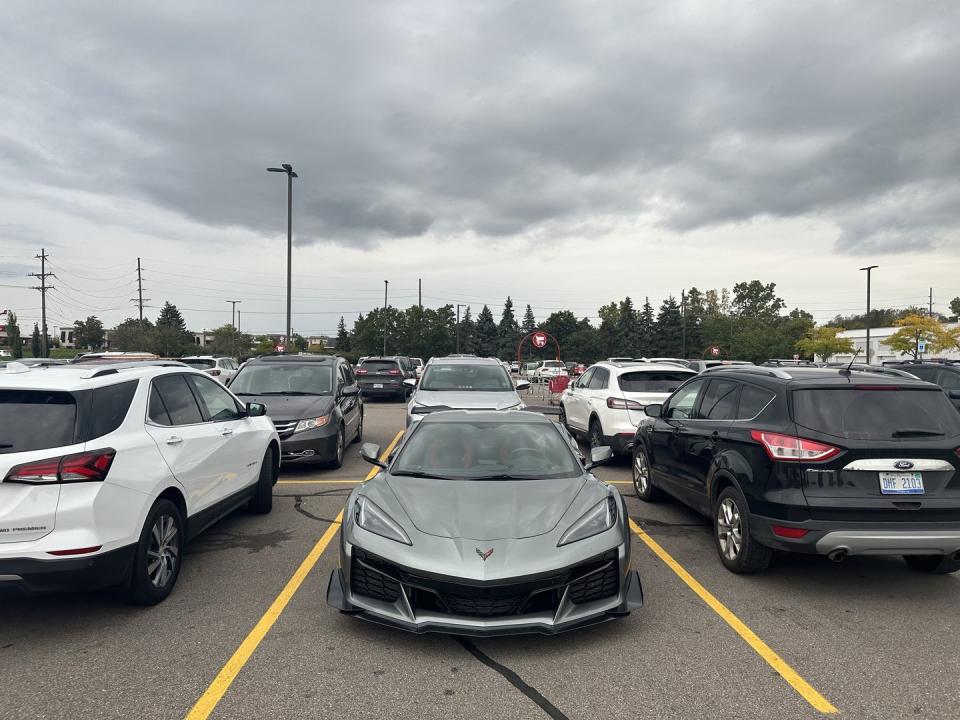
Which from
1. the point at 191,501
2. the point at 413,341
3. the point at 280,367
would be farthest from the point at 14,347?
the point at 191,501

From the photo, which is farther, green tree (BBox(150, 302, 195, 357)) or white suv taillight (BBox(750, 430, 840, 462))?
green tree (BBox(150, 302, 195, 357))

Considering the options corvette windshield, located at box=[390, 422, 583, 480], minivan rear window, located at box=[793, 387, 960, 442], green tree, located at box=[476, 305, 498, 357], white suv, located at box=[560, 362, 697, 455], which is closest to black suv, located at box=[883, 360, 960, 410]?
white suv, located at box=[560, 362, 697, 455]

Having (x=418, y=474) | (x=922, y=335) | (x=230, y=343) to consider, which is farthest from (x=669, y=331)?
(x=418, y=474)

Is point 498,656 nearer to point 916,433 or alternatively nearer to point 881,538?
point 881,538

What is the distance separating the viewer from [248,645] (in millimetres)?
3693

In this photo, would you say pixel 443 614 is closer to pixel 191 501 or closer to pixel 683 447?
pixel 191 501

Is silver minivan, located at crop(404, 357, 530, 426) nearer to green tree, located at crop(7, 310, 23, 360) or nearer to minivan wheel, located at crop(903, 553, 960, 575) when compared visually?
minivan wheel, located at crop(903, 553, 960, 575)

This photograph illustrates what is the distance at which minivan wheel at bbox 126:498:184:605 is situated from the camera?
13.2 feet

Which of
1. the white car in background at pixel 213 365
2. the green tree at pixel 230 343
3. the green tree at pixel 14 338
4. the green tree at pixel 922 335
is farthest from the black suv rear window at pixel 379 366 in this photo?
the green tree at pixel 14 338

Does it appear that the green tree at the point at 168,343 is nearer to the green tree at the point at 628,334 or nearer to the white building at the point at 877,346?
the green tree at the point at 628,334

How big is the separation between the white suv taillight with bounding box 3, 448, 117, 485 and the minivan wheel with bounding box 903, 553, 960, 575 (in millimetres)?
5610

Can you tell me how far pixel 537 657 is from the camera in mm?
3523

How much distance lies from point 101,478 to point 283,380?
6539mm

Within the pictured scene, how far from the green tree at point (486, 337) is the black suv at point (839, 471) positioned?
98522mm
